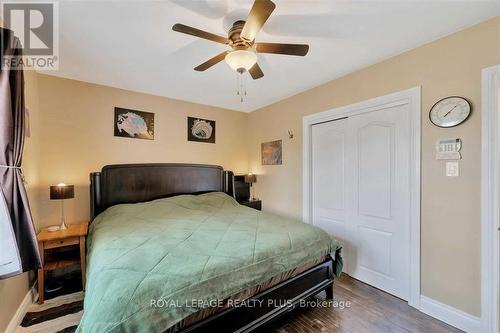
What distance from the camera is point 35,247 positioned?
1623mm

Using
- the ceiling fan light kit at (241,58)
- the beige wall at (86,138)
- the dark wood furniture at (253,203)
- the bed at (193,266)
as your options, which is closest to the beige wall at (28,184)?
the beige wall at (86,138)

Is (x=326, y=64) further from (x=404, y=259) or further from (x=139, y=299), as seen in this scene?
(x=139, y=299)

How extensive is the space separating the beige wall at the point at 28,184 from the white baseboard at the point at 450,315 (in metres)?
3.41

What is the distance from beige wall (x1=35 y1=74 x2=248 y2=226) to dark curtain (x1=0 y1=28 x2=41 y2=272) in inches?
48.2

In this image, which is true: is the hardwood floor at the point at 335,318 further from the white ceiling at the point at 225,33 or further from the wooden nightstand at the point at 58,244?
the white ceiling at the point at 225,33

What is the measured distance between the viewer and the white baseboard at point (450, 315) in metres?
1.73

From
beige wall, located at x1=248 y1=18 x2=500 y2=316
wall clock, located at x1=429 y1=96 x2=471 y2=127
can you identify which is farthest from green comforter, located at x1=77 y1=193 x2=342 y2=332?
wall clock, located at x1=429 y1=96 x2=471 y2=127

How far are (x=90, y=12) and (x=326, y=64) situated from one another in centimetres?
218

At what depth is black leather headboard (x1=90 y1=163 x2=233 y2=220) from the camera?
282cm

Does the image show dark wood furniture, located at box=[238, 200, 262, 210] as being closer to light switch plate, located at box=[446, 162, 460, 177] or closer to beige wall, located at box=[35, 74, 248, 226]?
beige wall, located at box=[35, 74, 248, 226]

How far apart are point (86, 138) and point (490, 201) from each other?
4204mm

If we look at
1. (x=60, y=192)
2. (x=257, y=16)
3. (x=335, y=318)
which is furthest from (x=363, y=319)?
(x=60, y=192)

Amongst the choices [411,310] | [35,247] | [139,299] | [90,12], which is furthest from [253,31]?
[411,310]

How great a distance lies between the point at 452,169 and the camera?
1.86 m
